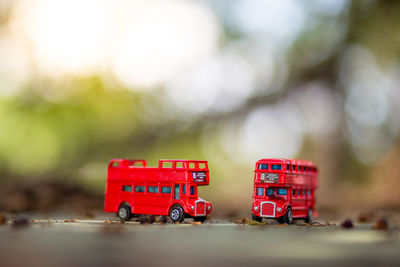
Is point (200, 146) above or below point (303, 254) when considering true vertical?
above

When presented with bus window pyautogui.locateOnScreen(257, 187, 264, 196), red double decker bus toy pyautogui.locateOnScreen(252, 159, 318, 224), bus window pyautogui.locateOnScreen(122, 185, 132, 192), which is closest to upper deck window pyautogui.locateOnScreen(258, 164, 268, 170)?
red double decker bus toy pyautogui.locateOnScreen(252, 159, 318, 224)

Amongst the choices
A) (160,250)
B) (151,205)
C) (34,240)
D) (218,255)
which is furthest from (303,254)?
(151,205)

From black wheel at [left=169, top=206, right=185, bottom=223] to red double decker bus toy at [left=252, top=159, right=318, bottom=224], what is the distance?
74 cm

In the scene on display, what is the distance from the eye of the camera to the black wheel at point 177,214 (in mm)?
5492

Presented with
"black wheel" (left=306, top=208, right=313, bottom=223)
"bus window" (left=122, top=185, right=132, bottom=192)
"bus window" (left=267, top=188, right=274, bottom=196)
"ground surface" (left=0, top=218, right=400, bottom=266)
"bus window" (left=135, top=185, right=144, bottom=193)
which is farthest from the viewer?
"black wheel" (left=306, top=208, right=313, bottom=223)

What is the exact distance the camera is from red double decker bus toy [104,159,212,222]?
5504 mm

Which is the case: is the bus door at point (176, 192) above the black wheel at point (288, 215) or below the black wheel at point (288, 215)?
above

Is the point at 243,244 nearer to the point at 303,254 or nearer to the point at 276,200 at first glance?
the point at 303,254

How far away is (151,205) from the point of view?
18.8 feet

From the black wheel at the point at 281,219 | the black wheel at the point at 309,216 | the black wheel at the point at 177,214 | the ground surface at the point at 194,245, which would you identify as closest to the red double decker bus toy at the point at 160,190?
the black wheel at the point at 177,214

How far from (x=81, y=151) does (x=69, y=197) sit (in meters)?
2.28

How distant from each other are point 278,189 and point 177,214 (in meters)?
1.07

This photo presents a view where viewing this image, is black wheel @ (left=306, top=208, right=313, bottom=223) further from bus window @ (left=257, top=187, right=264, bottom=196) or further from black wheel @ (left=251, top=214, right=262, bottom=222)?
bus window @ (left=257, top=187, right=264, bottom=196)

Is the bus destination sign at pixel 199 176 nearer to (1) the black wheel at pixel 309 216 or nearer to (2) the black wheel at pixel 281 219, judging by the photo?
(2) the black wheel at pixel 281 219
